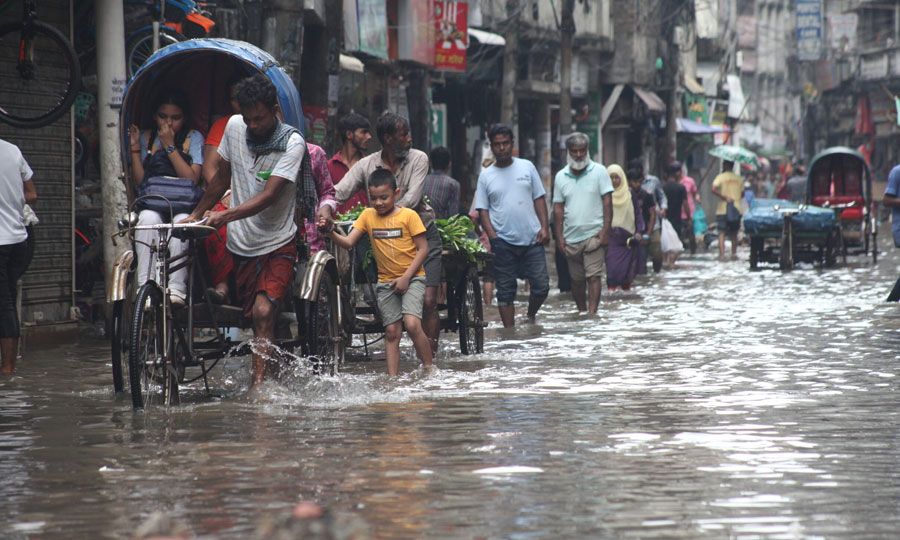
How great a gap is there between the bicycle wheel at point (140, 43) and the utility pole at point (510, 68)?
56.4 feet

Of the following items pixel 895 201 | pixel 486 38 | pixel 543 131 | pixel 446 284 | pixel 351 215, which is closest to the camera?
pixel 351 215

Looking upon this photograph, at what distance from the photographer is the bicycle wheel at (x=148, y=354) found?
8398 millimetres

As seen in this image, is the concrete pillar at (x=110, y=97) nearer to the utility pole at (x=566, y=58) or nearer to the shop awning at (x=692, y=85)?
the utility pole at (x=566, y=58)

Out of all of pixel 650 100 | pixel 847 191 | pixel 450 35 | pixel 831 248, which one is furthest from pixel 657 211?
pixel 650 100

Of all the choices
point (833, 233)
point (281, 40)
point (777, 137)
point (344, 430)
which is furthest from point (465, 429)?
point (777, 137)

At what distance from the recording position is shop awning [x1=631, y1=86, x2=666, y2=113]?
43844 mm

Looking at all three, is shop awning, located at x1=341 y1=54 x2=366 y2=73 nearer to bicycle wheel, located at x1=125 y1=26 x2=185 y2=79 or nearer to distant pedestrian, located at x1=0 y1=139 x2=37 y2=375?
bicycle wheel, located at x1=125 y1=26 x2=185 y2=79

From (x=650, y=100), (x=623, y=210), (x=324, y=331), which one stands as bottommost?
(x=324, y=331)

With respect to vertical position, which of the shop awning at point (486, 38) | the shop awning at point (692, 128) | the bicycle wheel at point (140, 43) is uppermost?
the shop awning at point (486, 38)

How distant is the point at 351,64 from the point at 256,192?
14.3 m

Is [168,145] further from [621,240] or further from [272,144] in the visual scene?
[621,240]

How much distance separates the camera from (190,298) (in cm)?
908

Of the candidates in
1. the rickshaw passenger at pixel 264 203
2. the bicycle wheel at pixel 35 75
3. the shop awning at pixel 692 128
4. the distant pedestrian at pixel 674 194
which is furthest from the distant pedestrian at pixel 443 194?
the shop awning at pixel 692 128

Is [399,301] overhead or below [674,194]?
below
